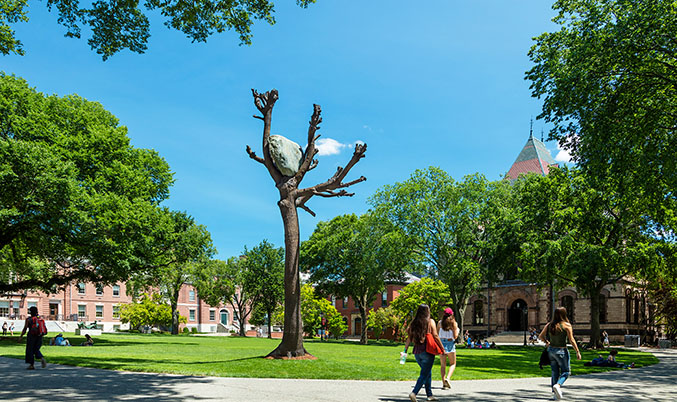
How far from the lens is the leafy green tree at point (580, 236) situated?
31.5 metres

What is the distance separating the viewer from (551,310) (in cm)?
4928

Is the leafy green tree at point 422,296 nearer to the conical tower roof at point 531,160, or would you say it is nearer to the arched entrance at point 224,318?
the conical tower roof at point 531,160

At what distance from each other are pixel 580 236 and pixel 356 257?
60.3 ft

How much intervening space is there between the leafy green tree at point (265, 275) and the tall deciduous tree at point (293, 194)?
4035 cm

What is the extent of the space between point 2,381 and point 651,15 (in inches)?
771

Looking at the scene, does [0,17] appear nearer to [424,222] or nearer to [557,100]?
[557,100]

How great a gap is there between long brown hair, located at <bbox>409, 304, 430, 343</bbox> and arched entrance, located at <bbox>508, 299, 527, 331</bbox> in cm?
5116

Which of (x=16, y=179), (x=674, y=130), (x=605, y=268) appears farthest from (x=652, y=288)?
(x=16, y=179)

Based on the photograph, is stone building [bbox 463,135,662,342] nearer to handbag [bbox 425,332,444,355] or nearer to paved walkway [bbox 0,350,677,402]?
paved walkway [bbox 0,350,677,402]

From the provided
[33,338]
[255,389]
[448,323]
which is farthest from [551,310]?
[33,338]

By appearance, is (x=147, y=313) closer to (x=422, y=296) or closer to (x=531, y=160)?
(x=422, y=296)

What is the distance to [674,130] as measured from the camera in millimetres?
18906

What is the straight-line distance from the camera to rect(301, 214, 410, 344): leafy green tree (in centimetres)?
4181

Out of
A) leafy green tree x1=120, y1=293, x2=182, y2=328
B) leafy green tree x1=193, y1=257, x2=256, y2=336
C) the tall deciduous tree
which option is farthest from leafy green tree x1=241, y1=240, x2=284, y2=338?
the tall deciduous tree
